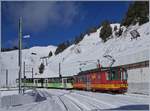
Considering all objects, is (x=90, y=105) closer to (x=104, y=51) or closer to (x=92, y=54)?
(x=104, y=51)

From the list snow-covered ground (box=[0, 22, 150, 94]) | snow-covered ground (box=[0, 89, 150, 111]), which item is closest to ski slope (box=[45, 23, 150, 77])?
snow-covered ground (box=[0, 22, 150, 94])

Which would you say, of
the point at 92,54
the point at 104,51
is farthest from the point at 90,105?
the point at 92,54

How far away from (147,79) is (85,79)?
53.9 ft

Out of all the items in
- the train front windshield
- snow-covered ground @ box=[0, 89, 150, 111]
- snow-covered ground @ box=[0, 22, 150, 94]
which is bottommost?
snow-covered ground @ box=[0, 89, 150, 111]

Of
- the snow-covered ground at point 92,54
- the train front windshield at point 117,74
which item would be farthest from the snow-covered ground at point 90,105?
the train front windshield at point 117,74

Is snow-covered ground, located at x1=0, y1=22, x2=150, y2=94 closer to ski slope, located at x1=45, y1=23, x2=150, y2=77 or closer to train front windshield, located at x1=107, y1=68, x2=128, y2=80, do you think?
ski slope, located at x1=45, y1=23, x2=150, y2=77

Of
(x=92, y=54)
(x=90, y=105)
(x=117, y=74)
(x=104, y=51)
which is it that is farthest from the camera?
(x=92, y=54)

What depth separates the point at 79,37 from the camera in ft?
580

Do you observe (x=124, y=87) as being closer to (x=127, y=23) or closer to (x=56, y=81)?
(x=56, y=81)

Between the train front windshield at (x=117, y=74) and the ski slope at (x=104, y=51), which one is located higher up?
the ski slope at (x=104, y=51)

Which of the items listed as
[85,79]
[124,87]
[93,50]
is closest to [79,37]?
[93,50]

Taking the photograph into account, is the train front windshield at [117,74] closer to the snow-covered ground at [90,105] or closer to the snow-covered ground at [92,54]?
the snow-covered ground at [92,54]

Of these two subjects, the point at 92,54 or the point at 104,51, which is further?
the point at 92,54

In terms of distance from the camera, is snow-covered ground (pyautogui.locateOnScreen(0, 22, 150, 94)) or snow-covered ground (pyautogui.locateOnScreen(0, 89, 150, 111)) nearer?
snow-covered ground (pyautogui.locateOnScreen(0, 89, 150, 111))
